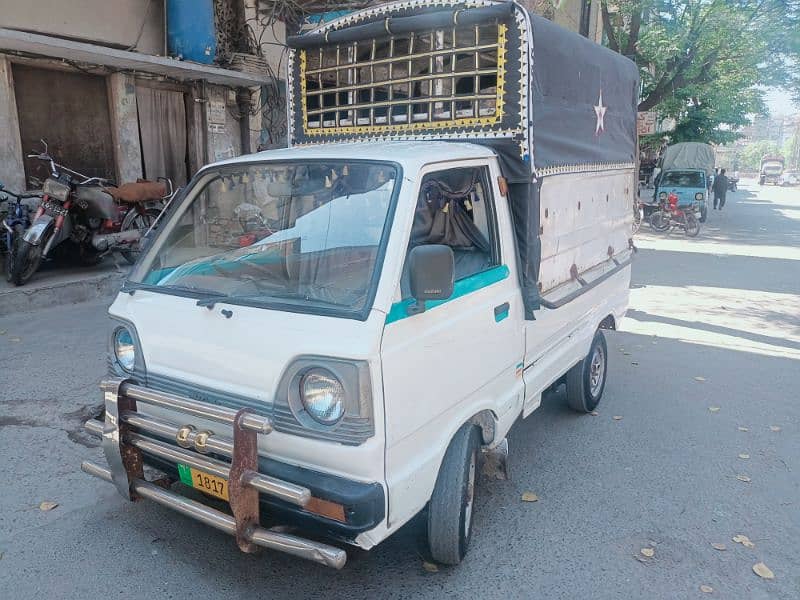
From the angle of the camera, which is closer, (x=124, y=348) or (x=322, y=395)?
(x=322, y=395)

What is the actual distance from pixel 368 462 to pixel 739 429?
3.70 metres

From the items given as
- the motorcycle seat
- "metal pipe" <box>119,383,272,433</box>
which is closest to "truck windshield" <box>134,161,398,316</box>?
"metal pipe" <box>119,383,272,433</box>

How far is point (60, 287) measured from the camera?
7.44 metres

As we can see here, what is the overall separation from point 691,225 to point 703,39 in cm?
512

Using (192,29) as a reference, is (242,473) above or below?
below

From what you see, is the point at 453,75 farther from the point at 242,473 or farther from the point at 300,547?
the point at 300,547

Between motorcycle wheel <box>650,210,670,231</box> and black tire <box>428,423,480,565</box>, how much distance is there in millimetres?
17856

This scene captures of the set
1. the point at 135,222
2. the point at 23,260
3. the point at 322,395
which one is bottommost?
the point at 23,260

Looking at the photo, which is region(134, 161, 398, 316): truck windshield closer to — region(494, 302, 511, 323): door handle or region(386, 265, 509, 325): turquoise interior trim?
region(386, 265, 509, 325): turquoise interior trim

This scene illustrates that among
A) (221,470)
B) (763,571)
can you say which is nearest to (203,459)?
(221,470)

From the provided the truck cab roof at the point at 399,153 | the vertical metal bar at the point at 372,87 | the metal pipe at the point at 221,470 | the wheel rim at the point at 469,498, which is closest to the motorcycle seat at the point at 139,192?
the vertical metal bar at the point at 372,87

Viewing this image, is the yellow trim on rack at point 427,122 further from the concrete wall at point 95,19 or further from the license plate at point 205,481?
the concrete wall at point 95,19

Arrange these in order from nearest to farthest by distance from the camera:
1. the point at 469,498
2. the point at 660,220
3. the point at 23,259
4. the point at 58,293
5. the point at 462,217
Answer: the point at 469,498 < the point at 462,217 < the point at 23,259 < the point at 58,293 < the point at 660,220

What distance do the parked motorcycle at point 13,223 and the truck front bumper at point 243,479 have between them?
556 cm
